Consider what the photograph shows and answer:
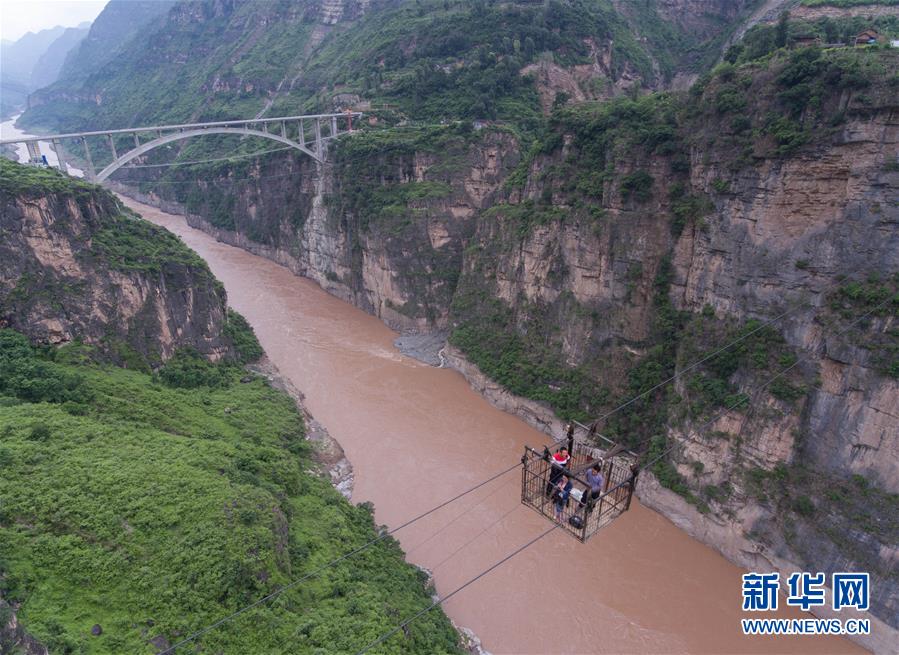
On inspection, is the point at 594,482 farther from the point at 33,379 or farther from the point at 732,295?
the point at 33,379

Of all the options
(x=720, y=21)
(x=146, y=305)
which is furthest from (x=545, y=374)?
(x=720, y=21)

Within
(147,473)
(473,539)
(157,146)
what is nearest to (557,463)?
(473,539)

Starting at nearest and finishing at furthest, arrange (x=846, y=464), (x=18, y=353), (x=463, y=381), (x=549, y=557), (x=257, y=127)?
(x=846, y=464), (x=549, y=557), (x=18, y=353), (x=463, y=381), (x=257, y=127)

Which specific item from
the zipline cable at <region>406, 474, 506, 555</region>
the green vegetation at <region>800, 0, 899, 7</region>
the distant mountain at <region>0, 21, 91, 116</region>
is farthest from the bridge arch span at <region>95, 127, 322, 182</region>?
the distant mountain at <region>0, 21, 91, 116</region>

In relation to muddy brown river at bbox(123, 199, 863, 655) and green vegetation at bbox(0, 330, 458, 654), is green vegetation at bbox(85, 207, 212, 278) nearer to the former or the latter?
green vegetation at bbox(0, 330, 458, 654)

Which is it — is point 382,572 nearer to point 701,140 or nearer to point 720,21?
point 701,140
